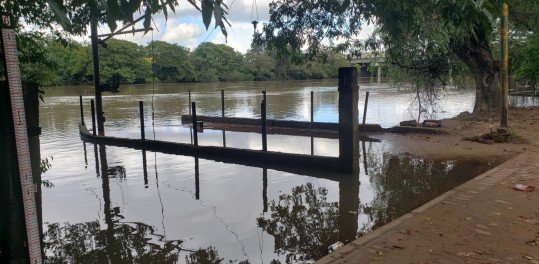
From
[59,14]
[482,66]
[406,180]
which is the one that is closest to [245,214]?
[406,180]

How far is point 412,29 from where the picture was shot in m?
6.55

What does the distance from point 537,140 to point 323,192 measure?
25.3 feet

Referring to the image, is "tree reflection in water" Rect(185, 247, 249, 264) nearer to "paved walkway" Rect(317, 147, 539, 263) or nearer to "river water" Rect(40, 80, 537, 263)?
"river water" Rect(40, 80, 537, 263)

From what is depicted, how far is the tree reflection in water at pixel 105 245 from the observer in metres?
6.02

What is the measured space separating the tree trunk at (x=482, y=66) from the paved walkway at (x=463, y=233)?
1356cm

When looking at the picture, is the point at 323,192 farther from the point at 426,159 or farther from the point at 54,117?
the point at 54,117

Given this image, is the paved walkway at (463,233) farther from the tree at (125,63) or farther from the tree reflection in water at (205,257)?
the tree at (125,63)

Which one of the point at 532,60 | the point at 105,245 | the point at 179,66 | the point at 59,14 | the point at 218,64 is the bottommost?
the point at 105,245

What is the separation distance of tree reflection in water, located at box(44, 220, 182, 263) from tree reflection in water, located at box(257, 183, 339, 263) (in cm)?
155

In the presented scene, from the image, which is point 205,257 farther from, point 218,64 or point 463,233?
point 218,64

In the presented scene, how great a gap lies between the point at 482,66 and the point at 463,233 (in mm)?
16443

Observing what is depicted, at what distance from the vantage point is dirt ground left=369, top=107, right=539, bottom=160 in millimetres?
12047

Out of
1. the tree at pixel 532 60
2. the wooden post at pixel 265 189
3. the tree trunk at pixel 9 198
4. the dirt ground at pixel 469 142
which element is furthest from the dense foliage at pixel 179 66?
the tree trunk at pixel 9 198

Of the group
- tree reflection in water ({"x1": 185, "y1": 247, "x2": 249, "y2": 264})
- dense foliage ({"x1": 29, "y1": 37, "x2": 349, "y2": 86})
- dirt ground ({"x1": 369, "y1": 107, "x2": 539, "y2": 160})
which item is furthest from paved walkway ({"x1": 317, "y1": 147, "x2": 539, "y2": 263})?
dense foliage ({"x1": 29, "y1": 37, "x2": 349, "y2": 86})
